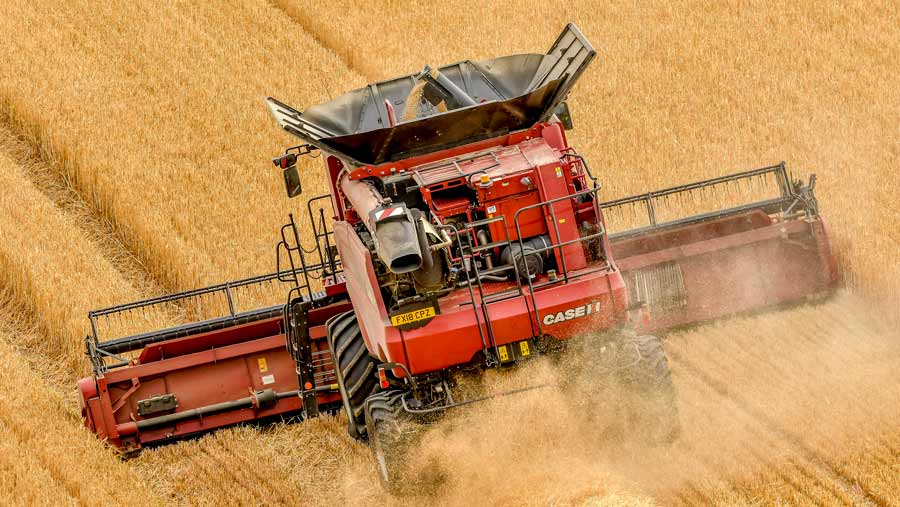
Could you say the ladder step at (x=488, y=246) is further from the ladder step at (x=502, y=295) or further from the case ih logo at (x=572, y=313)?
the case ih logo at (x=572, y=313)

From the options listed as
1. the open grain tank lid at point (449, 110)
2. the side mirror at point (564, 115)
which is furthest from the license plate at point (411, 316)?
the side mirror at point (564, 115)

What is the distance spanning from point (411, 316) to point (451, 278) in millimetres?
349

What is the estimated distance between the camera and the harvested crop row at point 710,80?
13.9 m

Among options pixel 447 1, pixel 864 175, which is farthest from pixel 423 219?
pixel 447 1

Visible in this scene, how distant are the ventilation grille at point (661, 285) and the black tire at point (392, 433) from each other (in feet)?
10.0

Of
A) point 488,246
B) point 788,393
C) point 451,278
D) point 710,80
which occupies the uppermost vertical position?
point 710,80

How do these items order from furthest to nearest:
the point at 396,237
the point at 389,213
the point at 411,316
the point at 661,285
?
the point at 661,285, the point at 411,316, the point at 389,213, the point at 396,237

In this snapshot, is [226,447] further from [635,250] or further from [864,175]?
[864,175]

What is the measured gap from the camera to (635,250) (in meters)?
11.3

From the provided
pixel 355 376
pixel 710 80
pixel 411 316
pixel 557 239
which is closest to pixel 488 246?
pixel 557 239

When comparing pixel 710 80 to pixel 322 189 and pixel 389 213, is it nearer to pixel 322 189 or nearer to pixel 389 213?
pixel 322 189

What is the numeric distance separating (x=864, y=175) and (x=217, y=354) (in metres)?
6.96

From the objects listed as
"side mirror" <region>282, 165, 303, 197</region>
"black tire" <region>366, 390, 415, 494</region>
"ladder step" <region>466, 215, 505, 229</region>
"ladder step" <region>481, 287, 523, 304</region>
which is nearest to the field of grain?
"black tire" <region>366, 390, 415, 494</region>

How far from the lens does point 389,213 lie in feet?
25.4
